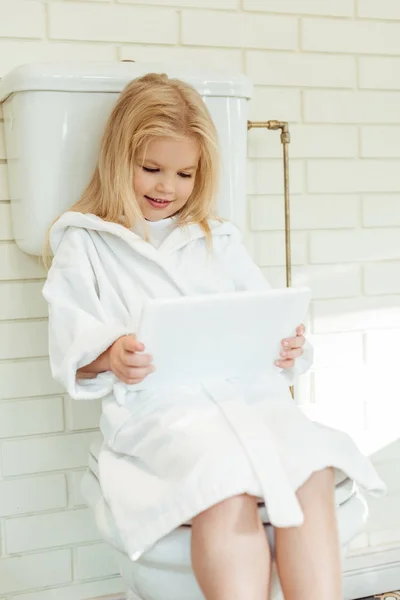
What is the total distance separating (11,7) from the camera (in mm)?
1620

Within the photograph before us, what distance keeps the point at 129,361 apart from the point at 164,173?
39cm

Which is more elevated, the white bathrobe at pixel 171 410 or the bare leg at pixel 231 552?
the white bathrobe at pixel 171 410

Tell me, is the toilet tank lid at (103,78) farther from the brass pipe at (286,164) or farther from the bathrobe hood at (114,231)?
the bathrobe hood at (114,231)

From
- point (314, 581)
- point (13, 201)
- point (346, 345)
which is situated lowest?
point (314, 581)

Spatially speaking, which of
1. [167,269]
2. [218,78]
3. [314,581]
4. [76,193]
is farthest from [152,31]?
[314,581]

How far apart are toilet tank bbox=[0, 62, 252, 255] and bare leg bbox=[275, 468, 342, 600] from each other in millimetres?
675

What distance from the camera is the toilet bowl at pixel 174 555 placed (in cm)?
118

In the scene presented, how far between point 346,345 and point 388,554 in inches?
19.8

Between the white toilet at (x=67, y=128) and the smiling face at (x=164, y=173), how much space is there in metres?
0.11

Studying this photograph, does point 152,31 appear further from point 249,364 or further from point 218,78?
point 249,364

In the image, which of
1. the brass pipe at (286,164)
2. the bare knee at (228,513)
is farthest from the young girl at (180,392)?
the brass pipe at (286,164)

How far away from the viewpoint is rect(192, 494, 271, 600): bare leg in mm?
1120

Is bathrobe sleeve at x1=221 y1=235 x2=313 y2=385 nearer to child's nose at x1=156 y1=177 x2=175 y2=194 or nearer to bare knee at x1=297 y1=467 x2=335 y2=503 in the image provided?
child's nose at x1=156 y1=177 x2=175 y2=194

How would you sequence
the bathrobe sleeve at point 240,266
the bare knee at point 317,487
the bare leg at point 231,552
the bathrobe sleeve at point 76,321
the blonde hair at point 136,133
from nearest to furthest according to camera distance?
1. the bare leg at point 231,552
2. the bare knee at point 317,487
3. the bathrobe sleeve at point 76,321
4. the blonde hair at point 136,133
5. the bathrobe sleeve at point 240,266
